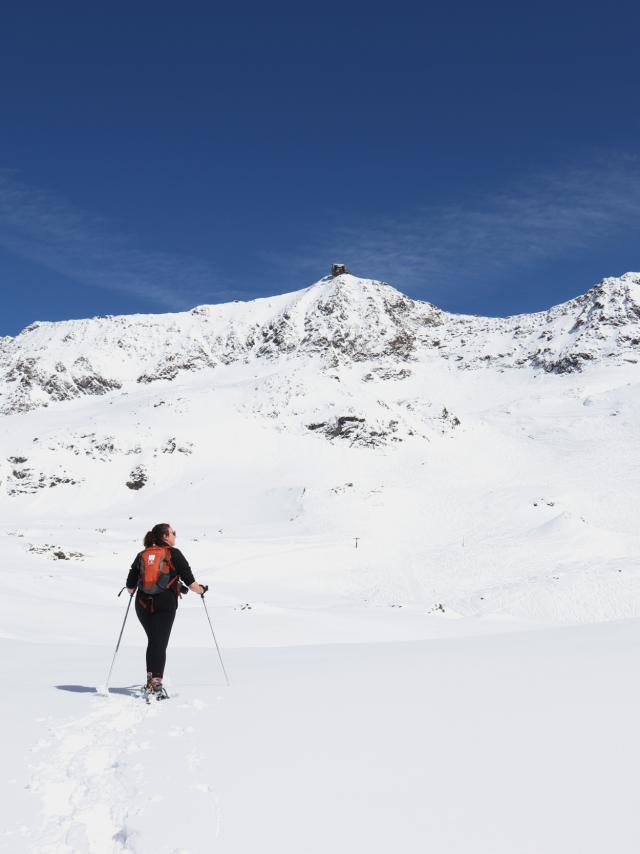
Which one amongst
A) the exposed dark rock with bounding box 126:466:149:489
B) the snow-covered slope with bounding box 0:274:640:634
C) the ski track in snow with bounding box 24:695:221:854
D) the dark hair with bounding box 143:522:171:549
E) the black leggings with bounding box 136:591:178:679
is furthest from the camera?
the exposed dark rock with bounding box 126:466:149:489

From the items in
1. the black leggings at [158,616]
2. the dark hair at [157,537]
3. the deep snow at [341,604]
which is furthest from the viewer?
the dark hair at [157,537]

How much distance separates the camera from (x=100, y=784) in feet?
12.5

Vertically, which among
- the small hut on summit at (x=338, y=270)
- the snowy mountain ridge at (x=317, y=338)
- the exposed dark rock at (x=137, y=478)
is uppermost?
the small hut on summit at (x=338, y=270)

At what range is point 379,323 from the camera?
11012cm

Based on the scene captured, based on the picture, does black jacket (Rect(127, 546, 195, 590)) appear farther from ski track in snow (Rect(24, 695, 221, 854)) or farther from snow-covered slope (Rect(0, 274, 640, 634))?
snow-covered slope (Rect(0, 274, 640, 634))

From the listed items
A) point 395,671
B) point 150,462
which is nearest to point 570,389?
point 150,462

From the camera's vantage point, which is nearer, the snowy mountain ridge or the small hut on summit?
the snowy mountain ridge

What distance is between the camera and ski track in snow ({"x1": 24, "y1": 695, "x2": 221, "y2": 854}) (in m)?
3.11

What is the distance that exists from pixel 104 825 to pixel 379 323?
10928 cm

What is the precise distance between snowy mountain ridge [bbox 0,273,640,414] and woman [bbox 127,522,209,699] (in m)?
85.4

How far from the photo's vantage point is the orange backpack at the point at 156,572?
6.79 meters

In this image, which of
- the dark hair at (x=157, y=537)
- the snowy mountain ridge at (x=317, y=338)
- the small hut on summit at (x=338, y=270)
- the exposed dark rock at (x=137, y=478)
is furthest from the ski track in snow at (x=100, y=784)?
the small hut on summit at (x=338, y=270)

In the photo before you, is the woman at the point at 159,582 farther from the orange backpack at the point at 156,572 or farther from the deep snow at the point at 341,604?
the deep snow at the point at 341,604

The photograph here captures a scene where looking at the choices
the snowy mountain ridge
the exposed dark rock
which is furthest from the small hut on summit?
the exposed dark rock
